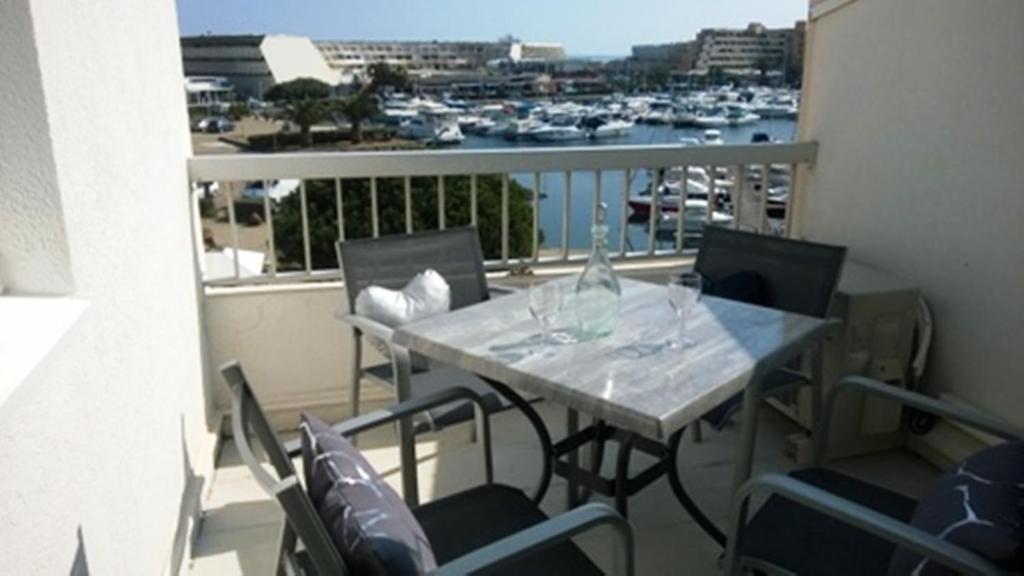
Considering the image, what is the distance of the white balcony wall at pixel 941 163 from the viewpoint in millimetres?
2684

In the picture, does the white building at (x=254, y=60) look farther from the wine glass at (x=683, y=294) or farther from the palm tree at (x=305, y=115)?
the wine glass at (x=683, y=294)

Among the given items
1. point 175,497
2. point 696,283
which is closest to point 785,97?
point 696,283

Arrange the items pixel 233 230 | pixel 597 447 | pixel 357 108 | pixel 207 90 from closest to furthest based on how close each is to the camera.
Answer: pixel 597 447 < pixel 233 230 < pixel 207 90 < pixel 357 108

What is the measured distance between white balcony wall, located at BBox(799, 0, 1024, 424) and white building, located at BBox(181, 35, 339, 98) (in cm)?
310

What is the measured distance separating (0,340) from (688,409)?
136cm

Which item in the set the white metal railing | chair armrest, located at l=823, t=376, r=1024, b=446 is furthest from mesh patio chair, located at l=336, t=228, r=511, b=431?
chair armrest, located at l=823, t=376, r=1024, b=446

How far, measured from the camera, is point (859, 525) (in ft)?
4.59

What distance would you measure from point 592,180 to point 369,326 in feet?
4.89

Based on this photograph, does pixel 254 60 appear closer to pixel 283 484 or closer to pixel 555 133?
pixel 555 133

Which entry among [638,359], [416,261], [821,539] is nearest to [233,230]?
[416,261]

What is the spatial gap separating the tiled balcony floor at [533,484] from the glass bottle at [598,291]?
0.86 m

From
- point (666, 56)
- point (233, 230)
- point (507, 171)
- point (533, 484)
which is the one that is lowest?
point (533, 484)

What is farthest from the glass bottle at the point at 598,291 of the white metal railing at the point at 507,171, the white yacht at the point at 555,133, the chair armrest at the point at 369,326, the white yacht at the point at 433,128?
the white yacht at the point at 555,133

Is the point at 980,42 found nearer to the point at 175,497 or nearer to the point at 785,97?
the point at 785,97
